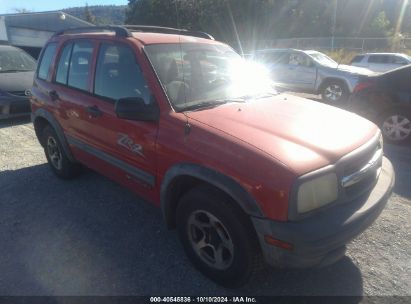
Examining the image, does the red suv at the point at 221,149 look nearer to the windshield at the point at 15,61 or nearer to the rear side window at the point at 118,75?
the rear side window at the point at 118,75

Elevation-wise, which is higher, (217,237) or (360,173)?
(360,173)

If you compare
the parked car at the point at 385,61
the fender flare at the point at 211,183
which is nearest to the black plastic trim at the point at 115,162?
the fender flare at the point at 211,183

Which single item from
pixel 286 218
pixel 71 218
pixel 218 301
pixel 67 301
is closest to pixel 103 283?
pixel 67 301

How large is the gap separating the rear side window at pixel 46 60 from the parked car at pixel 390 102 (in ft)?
16.9

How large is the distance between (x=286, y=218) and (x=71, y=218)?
8.35 ft

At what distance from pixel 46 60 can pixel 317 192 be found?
13.0ft

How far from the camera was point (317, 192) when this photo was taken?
2.26 m

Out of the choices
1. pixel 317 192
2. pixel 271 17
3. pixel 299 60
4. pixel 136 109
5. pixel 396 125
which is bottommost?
pixel 396 125

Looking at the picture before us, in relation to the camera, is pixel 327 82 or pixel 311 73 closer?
pixel 327 82

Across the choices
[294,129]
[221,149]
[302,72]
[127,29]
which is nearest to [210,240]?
[221,149]

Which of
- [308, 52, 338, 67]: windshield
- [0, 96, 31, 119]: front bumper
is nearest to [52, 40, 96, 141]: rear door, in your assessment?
[0, 96, 31, 119]: front bumper

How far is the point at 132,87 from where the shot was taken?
10.4 ft

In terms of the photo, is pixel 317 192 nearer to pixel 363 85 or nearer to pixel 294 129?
pixel 294 129

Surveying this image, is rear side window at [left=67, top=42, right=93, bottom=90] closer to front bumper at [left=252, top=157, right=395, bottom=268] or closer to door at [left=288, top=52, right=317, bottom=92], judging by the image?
front bumper at [left=252, top=157, right=395, bottom=268]
